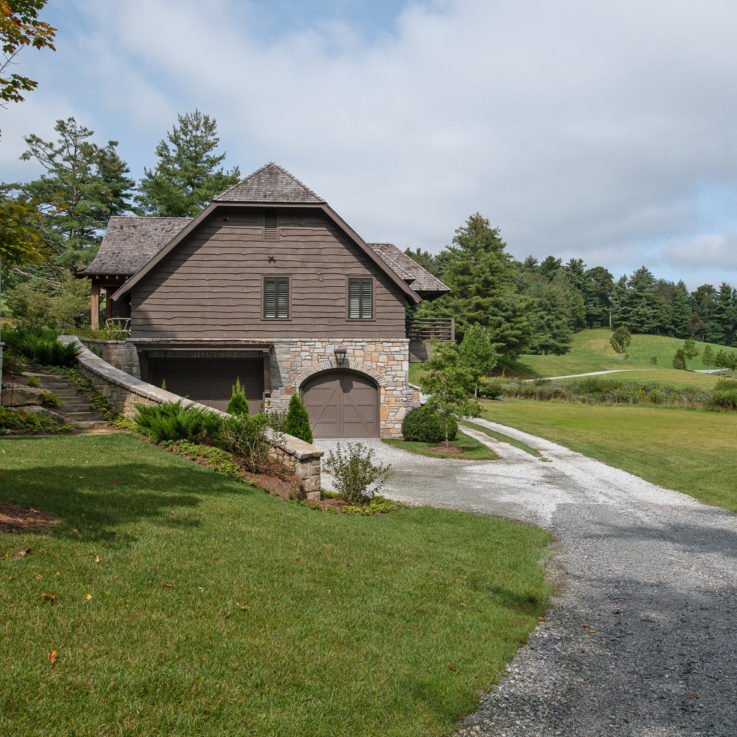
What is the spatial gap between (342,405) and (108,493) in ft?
46.6

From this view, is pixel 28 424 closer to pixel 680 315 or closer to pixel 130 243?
pixel 130 243

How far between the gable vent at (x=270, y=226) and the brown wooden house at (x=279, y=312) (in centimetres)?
3

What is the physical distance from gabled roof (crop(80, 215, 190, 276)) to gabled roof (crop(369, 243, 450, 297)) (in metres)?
8.67

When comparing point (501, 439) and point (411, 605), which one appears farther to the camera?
point (501, 439)

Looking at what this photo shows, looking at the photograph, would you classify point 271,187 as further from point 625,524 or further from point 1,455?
point 625,524

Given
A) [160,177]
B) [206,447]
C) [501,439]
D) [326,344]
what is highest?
[160,177]

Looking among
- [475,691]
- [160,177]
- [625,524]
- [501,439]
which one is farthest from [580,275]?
[475,691]

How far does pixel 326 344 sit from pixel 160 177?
103ft

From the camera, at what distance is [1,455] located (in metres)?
8.64

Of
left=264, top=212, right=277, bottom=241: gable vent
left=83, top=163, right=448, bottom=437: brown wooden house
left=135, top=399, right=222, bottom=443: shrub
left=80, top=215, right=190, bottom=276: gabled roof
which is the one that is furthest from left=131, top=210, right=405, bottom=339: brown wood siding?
left=135, top=399, right=222, bottom=443: shrub

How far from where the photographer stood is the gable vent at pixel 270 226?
20.5m

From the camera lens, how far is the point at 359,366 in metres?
20.7

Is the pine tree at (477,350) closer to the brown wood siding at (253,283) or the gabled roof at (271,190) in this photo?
the brown wood siding at (253,283)

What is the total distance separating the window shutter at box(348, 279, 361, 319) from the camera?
2069 cm
